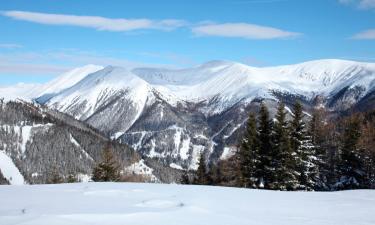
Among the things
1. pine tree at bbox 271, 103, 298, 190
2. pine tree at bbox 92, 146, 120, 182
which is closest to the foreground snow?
pine tree at bbox 271, 103, 298, 190

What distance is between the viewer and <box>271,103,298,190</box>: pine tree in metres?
34.2

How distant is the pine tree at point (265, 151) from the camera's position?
34.7 m

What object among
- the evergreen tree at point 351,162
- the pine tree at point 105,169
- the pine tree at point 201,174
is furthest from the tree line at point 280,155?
the pine tree at point 105,169

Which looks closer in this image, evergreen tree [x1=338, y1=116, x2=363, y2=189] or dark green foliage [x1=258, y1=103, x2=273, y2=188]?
dark green foliage [x1=258, y1=103, x2=273, y2=188]

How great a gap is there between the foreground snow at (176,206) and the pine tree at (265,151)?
17.3 m

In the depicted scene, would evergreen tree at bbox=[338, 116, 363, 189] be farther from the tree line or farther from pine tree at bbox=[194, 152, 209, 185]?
pine tree at bbox=[194, 152, 209, 185]

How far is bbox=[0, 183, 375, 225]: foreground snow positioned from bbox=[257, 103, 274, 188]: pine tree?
17.3 metres

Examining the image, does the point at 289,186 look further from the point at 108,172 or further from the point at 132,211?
the point at 132,211

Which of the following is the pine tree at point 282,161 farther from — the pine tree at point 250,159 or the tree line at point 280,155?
the pine tree at point 250,159

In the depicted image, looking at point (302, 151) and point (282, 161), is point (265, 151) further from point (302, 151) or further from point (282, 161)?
point (302, 151)

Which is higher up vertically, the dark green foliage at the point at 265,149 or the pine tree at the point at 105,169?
the dark green foliage at the point at 265,149

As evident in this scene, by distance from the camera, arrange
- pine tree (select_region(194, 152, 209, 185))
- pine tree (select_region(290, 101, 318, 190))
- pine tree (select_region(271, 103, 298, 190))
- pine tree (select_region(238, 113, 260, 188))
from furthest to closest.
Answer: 1. pine tree (select_region(194, 152, 209, 185))
2. pine tree (select_region(290, 101, 318, 190))
3. pine tree (select_region(238, 113, 260, 188))
4. pine tree (select_region(271, 103, 298, 190))

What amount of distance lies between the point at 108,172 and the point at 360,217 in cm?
3344

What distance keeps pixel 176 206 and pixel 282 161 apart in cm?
2314
